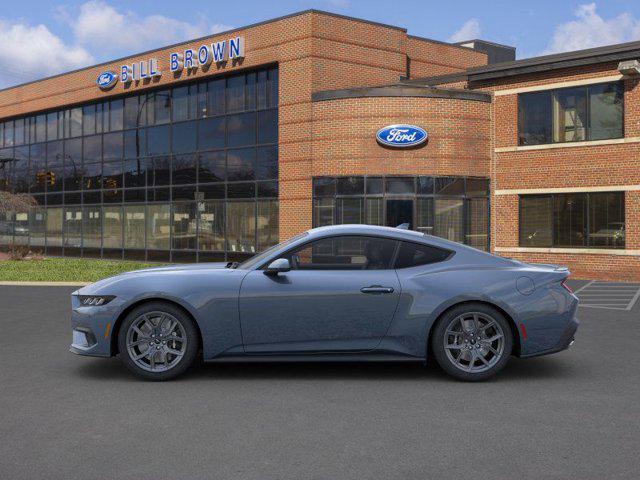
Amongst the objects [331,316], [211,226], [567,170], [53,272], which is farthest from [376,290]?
[211,226]

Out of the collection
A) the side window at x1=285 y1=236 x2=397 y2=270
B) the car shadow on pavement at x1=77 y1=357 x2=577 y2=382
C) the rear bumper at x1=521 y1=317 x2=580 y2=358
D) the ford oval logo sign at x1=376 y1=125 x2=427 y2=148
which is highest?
the ford oval logo sign at x1=376 y1=125 x2=427 y2=148

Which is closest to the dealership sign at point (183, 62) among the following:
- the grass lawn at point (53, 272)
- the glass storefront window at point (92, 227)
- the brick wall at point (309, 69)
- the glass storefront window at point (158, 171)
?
the brick wall at point (309, 69)

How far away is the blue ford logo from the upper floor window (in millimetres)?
17726

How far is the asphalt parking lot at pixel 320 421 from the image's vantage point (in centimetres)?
435

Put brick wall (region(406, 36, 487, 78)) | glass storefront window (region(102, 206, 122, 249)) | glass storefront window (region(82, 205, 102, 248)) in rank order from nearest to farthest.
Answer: brick wall (region(406, 36, 487, 78)) → glass storefront window (region(102, 206, 122, 249)) → glass storefront window (region(82, 205, 102, 248))

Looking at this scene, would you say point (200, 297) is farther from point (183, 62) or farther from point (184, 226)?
point (183, 62)

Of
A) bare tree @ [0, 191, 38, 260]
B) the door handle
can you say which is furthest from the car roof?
bare tree @ [0, 191, 38, 260]

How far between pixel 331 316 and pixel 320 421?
4.69ft

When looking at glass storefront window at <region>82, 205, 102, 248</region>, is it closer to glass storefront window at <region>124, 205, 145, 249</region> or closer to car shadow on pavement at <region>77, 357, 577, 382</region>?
glass storefront window at <region>124, 205, 145, 249</region>

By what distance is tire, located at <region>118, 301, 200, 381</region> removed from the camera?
6.69 m

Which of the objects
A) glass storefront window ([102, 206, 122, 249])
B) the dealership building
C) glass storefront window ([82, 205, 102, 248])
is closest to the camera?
the dealership building

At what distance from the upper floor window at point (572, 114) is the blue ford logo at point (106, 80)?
17726 mm

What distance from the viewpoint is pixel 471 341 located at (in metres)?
6.70

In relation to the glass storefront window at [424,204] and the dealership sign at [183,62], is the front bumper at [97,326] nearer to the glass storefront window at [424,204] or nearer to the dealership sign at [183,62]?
the glass storefront window at [424,204]
